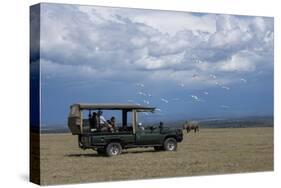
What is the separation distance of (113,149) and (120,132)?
1.47ft

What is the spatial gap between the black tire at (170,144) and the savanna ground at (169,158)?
0.13m

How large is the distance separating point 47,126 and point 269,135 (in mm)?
6269

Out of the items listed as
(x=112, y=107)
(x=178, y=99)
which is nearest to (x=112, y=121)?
(x=112, y=107)

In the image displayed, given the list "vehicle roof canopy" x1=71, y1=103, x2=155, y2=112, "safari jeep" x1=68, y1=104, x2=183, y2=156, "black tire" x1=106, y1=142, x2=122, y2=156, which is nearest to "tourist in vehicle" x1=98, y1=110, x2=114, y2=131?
"safari jeep" x1=68, y1=104, x2=183, y2=156

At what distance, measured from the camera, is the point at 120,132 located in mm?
18906

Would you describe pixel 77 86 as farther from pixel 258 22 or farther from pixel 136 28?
pixel 258 22

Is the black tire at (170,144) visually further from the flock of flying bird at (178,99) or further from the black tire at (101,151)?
the black tire at (101,151)

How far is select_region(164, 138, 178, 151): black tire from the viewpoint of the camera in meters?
19.5

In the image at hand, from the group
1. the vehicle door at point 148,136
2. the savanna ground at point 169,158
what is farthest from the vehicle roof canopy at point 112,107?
the savanna ground at point 169,158

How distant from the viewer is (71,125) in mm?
18219

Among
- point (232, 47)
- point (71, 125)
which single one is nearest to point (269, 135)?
point (232, 47)

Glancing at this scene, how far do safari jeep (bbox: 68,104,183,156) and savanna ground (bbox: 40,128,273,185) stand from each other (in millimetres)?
164

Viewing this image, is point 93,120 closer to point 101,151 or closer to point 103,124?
point 103,124

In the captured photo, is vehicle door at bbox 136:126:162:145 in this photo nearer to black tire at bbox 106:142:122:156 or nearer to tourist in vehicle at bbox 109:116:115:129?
black tire at bbox 106:142:122:156
